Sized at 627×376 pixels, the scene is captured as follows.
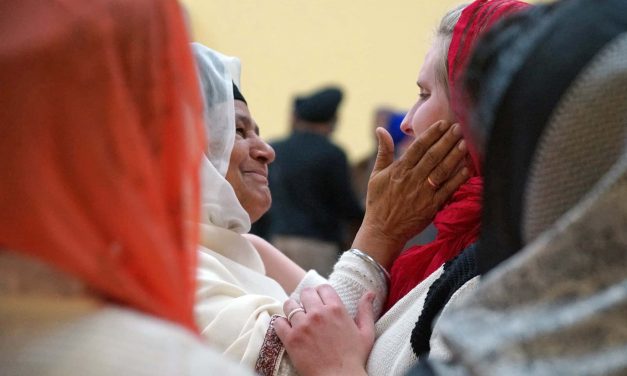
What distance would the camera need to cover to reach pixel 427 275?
2.11 m

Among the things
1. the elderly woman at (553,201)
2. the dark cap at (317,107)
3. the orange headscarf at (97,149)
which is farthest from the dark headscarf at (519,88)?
the dark cap at (317,107)

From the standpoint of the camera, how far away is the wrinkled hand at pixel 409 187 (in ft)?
6.95

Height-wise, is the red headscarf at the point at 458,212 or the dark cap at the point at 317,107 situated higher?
the red headscarf at the point at 458,212

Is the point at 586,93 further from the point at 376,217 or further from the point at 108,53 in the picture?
the point at 376,217

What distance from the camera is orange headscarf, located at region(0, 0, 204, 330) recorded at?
1026mm

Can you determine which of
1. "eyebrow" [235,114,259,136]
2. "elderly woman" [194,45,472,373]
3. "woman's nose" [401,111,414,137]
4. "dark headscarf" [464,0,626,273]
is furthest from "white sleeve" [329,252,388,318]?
"dark headscarf" [464,0,626,273]

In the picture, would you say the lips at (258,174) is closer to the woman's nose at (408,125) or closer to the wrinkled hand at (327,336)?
the woman's nose at (408,125)

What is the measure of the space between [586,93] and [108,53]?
1.76ft

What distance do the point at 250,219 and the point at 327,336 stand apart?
0.70 meters

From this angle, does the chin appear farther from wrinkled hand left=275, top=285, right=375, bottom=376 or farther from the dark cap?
the dark cap

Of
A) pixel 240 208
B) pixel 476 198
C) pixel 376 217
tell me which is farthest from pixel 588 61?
pixel 240 208

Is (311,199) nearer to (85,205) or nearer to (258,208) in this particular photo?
(258,208)

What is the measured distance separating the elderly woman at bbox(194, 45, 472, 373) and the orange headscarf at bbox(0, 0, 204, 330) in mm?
968

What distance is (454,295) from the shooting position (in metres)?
1.82
